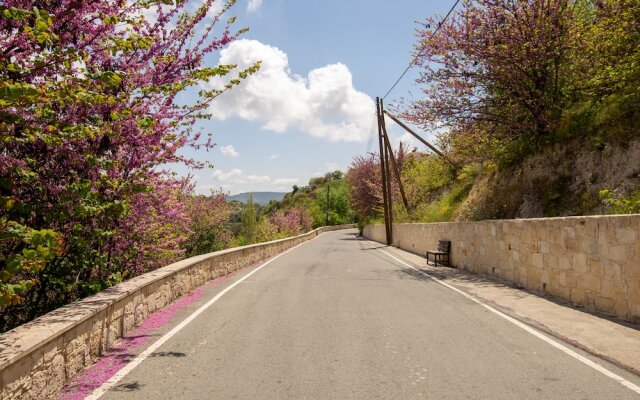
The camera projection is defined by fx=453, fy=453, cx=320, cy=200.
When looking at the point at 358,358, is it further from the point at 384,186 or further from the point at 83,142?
the point at 384,186

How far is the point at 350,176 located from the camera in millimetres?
56812

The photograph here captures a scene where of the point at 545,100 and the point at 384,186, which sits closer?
the point at 545,100

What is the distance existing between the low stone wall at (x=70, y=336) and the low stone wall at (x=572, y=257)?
7674 mm

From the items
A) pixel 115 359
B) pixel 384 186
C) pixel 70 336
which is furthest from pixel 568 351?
pixel 384 186

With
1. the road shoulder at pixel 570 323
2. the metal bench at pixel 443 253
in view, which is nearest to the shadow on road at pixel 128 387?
the road shoulder at pixel 570 323

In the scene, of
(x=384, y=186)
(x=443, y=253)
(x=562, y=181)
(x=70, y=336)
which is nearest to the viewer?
(x=70, y=336)

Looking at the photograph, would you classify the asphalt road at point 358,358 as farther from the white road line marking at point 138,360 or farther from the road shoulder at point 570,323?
the road shoulder at point 570,323

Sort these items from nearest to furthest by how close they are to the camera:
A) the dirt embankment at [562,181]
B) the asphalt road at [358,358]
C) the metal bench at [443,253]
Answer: the asphalt road at [358,358] → the dirt embankment at [562,181] → the metal bench at [443,253]

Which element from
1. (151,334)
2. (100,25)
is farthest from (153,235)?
(100,25)

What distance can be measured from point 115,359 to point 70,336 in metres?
0.83

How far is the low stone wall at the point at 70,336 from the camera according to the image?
12.5ft

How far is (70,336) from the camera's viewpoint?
15.7 feet

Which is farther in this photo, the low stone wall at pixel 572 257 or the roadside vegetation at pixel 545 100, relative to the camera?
the roadside vegetation at pixel 545 100

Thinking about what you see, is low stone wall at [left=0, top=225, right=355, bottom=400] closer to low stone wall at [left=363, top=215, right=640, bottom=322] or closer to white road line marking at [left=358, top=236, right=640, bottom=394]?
white road line marking at [left=358, top=236, right=640, bottom=394]
